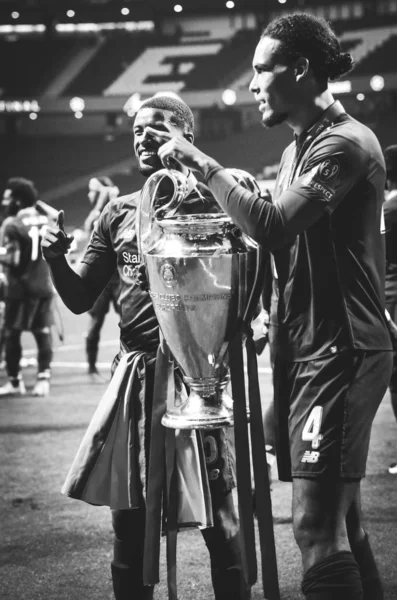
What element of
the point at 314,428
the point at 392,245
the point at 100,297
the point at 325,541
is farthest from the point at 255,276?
the point at 100,297

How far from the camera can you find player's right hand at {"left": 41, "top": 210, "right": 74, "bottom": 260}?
105 inches

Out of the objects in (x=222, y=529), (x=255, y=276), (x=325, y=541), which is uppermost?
(x=255, y=276)

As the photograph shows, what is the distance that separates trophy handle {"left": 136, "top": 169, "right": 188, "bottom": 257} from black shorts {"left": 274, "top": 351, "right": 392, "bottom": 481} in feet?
1.64

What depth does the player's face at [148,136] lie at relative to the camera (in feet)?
8.77

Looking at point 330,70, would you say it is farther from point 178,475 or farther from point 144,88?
point 144,88

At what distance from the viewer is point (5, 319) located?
834 cm

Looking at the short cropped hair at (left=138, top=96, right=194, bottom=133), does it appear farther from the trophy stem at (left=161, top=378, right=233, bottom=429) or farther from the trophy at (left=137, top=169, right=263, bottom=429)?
the trophy stem at (left=161, top=378, right=233, bottom=429)

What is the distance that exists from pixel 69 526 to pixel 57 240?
222 centimetres

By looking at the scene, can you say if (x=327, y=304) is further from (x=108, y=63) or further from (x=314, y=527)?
(x=108, y=63)

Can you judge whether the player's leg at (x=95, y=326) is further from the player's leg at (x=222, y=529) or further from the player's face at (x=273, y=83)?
the player's face at (x=273, y=83)

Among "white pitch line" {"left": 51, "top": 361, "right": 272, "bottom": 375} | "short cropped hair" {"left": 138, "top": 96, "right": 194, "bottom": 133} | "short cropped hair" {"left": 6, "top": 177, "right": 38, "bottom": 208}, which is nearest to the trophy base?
"short cropped hair" {"left": 138, "top": 96, "right": 194, "bottom": 133}

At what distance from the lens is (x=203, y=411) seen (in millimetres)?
2227

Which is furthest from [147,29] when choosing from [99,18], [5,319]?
[5,319]

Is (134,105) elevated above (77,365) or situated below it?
above
